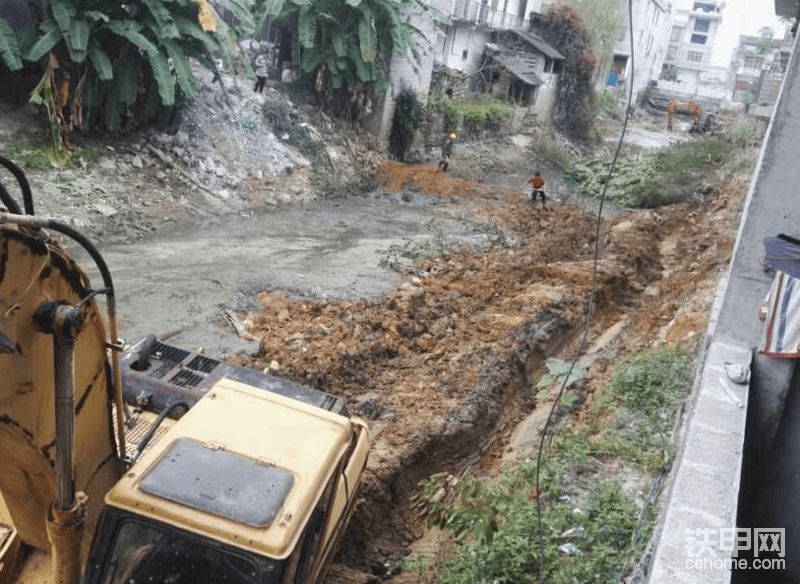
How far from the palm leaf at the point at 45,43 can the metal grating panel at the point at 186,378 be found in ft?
33.9

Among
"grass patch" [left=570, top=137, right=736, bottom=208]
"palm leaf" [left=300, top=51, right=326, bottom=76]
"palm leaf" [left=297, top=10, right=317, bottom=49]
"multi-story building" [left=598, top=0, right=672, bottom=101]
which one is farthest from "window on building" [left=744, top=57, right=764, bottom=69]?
"palm leaf" [left=297, top=10, right=317, bottom=49]

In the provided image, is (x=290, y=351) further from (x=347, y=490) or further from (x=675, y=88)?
(x=675, y=88)

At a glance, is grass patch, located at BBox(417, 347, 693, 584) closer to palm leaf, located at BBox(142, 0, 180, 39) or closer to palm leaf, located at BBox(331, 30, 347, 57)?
palm leaf, located at BBox(142, 0, 180, 39)

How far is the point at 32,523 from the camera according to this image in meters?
3.62

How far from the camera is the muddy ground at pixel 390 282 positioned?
9094 mm

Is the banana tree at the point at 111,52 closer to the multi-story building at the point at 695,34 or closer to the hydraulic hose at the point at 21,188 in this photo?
the hydraulic hose at the point at 21,188

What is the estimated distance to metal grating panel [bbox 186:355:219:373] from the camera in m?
5.94

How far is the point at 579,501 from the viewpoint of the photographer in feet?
21.4

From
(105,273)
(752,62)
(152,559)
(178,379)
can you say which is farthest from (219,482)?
(752,62)

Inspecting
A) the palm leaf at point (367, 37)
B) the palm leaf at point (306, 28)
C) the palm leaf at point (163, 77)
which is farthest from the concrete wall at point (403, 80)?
the palm leaf at point (163, 77)

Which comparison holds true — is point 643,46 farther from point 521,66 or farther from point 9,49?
point 9,49

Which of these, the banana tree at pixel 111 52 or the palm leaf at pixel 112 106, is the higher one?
the banana tree at pixel 111 52

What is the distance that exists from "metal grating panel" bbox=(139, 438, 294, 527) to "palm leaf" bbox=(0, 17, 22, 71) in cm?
1183

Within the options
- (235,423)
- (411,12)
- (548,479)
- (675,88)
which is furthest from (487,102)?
(675,88)
